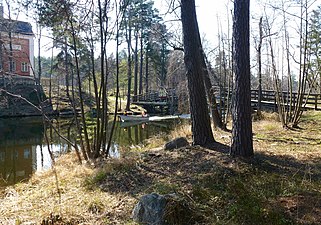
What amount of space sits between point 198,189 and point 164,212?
71 centimetres

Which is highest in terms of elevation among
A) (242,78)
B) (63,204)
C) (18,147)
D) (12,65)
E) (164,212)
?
(12,65)

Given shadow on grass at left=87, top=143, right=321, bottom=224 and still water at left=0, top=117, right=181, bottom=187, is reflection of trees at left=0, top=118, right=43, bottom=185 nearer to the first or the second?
still water at left=0, top=117, right=181, bottom=187

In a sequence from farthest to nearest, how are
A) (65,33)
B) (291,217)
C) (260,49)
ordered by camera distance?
(260,49)
(65,33)
(291,217)

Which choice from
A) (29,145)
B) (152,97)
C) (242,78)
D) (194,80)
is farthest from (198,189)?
(152,97)

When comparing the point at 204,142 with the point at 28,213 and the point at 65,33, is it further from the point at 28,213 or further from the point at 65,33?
the point at 65,33

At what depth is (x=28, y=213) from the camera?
10.8 feet

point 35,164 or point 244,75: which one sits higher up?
point 244,75

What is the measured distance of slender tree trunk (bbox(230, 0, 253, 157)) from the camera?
3902 mm

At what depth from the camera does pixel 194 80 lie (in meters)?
5.15

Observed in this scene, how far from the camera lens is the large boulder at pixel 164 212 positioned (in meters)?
2.65

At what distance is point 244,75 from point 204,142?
1.66m

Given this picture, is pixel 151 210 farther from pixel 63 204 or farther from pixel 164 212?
pixel 63 204

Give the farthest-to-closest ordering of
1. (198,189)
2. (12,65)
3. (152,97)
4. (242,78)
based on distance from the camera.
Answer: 1. (152,97)
2. (12,65)
3. (242,78)
4. (198,189)

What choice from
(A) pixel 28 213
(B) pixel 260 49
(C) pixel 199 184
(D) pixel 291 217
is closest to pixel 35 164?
(A) pixel 28 213
